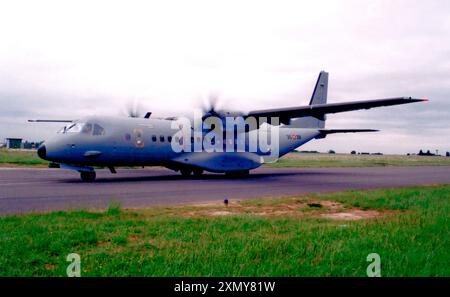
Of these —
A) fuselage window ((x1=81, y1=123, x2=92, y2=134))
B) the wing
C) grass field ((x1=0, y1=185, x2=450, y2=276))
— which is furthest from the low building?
grass field ((x1=0, y1=185, x2=450, y2=276))

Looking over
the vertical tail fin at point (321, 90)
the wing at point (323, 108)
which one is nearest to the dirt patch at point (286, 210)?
the wing at point (323, 108)

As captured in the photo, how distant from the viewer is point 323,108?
20.6m

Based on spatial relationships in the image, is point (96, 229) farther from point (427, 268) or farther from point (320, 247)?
point (427, 268)

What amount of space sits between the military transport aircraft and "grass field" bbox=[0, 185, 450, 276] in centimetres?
910

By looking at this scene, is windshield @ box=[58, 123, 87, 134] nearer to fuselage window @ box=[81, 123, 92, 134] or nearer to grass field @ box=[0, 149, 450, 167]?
fuselage window @ box=[81, 123, 92, 134]

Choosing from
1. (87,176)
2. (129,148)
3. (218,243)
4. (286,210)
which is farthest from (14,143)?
(218,243)

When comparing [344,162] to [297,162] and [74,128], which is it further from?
[74,128]

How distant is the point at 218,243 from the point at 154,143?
15020 millimetres

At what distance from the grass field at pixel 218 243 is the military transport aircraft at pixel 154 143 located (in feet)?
29.9

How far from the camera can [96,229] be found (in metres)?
7.12

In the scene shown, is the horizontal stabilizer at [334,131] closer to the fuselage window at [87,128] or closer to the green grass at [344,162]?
the green grass at [344,162]

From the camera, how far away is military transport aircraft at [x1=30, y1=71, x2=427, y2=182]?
58.8ft

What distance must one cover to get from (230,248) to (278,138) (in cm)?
2125
